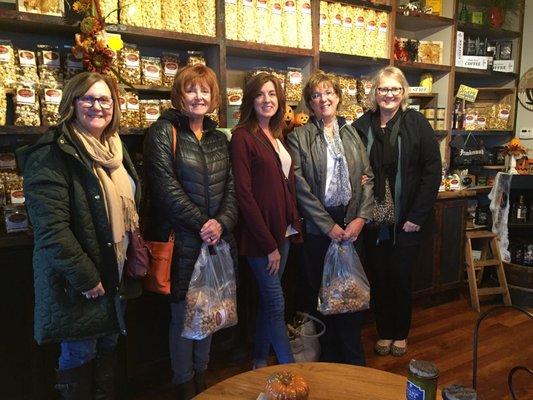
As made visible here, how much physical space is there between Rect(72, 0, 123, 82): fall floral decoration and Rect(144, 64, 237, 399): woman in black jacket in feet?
1.09

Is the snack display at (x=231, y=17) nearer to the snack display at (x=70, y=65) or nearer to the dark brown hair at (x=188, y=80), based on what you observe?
the dark brown hair at (x=188, y=80)

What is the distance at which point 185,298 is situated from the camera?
1.91 meters

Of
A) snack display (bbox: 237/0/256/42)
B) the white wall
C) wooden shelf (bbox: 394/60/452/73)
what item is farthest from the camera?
the white wall

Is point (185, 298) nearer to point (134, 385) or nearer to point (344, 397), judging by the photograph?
point (134, 385)

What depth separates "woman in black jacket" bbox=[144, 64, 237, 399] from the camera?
1.83m

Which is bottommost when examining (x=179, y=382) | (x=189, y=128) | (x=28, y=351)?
(x=179, y=382)

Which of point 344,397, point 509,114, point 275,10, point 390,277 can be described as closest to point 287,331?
point 390,277

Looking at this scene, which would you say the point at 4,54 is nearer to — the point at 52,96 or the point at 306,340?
the point at 52,96

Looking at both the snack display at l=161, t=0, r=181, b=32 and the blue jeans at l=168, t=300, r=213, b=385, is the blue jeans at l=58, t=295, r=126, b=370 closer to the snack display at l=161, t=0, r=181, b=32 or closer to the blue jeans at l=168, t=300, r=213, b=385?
the blue jeans at l=168, t=300, r=213, b=385

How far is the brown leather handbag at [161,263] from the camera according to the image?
1.86 m

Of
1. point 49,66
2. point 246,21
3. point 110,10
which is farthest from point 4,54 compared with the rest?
point 246,21

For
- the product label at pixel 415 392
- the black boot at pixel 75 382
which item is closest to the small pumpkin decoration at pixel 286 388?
the product label at pixel 415 392

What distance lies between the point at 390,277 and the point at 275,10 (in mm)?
1675

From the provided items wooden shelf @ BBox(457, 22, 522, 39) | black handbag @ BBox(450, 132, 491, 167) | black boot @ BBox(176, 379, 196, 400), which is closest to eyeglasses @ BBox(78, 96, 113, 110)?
black boot @ BBox(176, 379, 196, 400)
